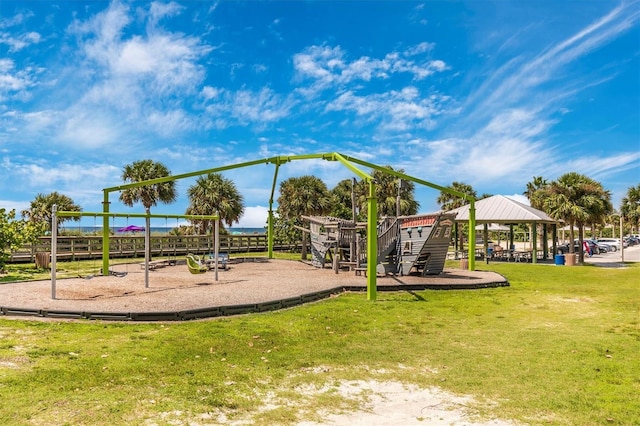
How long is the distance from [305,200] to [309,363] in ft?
78.5

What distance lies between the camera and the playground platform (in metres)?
9.89

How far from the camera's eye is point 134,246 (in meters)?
27.2

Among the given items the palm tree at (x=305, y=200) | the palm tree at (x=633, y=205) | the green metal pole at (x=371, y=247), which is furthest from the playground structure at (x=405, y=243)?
the palm tree at (x=633, y=205)

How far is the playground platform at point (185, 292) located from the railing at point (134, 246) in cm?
623

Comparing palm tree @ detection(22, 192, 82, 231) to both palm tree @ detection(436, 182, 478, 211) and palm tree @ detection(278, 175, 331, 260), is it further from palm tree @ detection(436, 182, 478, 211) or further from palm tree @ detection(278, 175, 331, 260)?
palm tree @ detection(436, 182, 478, 211)

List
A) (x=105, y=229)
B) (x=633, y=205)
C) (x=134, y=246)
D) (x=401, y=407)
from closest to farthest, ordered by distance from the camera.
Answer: (x=401, y=407) → (x=105, y=229) → (x=134, y=246) → (x=633, y=205)

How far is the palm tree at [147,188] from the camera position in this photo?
27.5m

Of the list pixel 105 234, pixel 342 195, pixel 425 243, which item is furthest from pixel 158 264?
pixel 342 195

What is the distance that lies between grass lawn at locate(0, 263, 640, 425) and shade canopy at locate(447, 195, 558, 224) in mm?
18036

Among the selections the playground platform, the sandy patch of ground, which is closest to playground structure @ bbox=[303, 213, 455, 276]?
the playground platform

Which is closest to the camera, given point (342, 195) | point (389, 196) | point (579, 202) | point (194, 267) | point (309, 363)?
point (309, 363)

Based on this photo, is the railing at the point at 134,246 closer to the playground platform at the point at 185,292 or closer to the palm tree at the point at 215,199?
the palm tree at the point at 215,199

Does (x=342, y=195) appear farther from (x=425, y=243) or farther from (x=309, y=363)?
(x=309, y=363)

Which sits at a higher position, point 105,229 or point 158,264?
point 105,229
